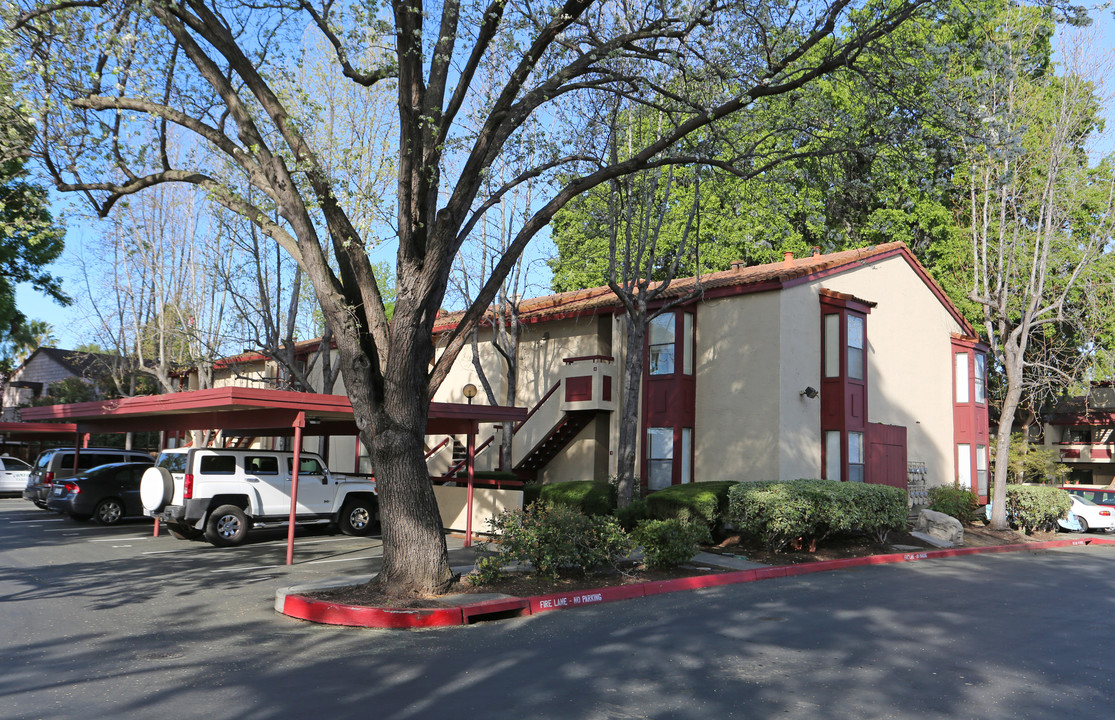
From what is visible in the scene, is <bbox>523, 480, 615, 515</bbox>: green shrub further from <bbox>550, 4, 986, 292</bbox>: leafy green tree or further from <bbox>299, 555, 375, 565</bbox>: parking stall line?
<bbox>550, 4, 986, 292</bbox>: leafy green tree

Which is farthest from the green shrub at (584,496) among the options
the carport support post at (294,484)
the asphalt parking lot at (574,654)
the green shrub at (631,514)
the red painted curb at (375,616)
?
the red painted curb at (375,616)

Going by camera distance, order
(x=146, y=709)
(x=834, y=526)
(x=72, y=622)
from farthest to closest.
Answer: (x=834, y=526) → (x=72, y=622) → (x=146, y=709)

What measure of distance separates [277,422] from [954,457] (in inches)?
828

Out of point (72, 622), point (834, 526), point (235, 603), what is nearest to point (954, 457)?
point (834, 526)

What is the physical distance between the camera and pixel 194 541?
17.1 m

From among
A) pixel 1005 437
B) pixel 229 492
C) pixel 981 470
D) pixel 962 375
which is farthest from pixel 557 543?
pixel 981 470

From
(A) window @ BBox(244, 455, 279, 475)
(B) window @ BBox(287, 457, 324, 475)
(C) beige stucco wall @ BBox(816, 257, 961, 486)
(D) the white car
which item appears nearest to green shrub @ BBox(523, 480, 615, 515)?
(B) window @ BBox(287, 457, 324, 475)

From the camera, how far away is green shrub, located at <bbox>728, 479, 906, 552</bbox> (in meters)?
15.5

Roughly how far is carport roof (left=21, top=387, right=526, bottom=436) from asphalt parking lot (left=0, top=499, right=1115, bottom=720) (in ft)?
9.53

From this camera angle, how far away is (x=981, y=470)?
27094 millimetres

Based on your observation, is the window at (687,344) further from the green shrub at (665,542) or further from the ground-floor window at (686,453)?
the green shrub at (665,542)

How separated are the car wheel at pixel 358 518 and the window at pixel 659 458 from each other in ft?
22.7

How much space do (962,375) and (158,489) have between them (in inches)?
944

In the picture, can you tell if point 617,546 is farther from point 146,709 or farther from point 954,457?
point 954,457
